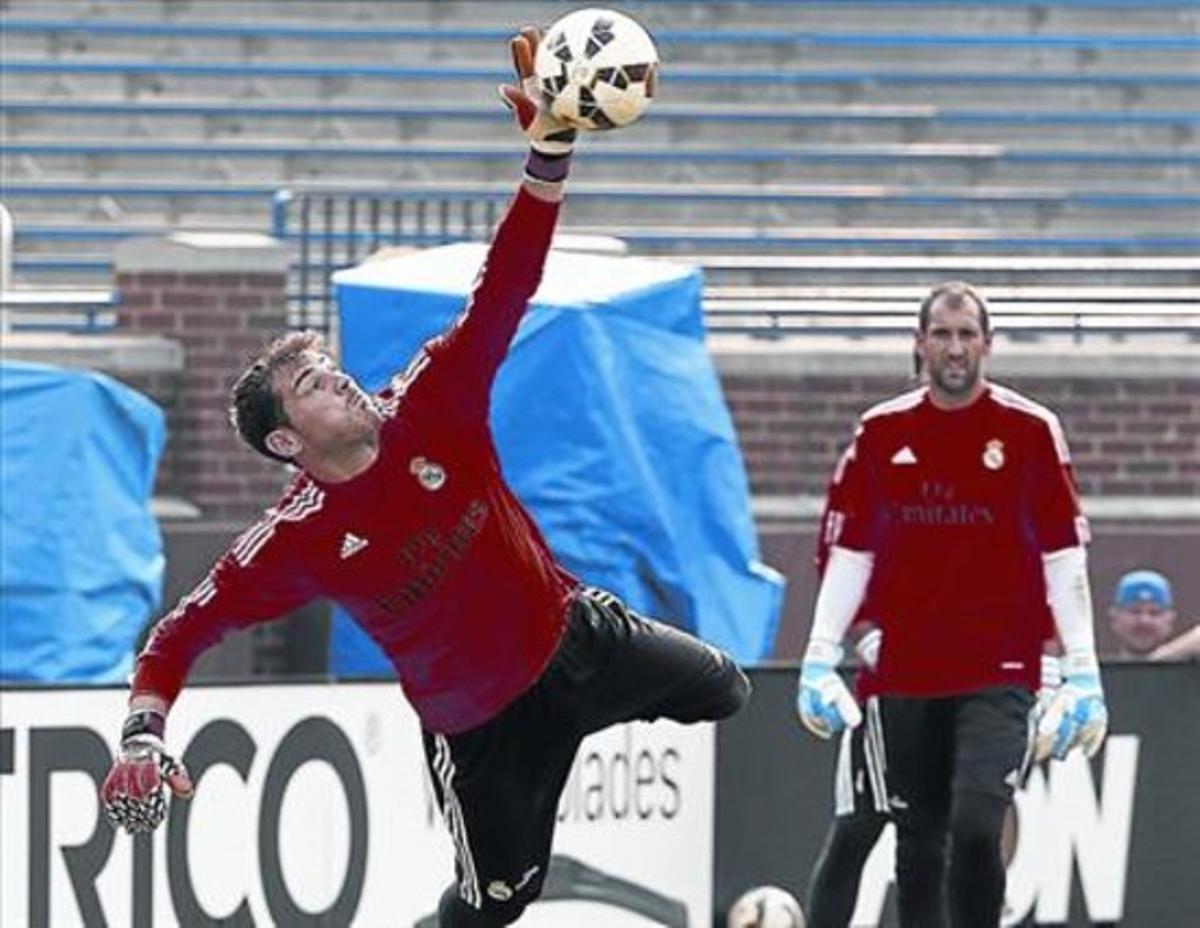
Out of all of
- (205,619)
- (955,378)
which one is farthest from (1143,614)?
(205,619)

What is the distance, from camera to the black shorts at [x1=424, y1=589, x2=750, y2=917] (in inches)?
345

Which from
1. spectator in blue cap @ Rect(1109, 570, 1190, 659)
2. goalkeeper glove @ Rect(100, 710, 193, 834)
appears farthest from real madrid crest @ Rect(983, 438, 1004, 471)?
spectator in blue cap @ Rect(1109, 570, 1190, 659)

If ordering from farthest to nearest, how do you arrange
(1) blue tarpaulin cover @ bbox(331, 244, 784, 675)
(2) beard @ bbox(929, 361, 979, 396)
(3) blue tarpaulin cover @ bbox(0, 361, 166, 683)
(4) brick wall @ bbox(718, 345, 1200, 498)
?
(4) brick wall @ bbox(718, 345, 1200, 498) → (1) blue tarpaulin cover @ bbox(331, 244, 784, 675) → (3) blue tarpaulin cover @ bbox(0, 361, 166, 683) → (2) beard @ bbox(929, 361, 979, 396)

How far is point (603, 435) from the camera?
1378cm

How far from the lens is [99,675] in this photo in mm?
13555

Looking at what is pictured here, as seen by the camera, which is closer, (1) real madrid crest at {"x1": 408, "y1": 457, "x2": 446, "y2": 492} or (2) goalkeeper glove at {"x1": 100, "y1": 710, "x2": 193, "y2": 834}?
(2) goalkeeper glove at {"x1": 100, "y1": 710, "x2": 193, "y2": 834}

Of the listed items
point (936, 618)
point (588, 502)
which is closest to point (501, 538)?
point (936, 618)

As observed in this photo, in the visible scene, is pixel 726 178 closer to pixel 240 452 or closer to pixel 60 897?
pixel 240 452

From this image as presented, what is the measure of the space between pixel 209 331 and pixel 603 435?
8.64 ft

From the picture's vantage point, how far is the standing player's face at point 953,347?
1016 centimetres

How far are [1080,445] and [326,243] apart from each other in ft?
12.3

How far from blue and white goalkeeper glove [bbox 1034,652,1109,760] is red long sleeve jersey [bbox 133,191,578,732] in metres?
2.29

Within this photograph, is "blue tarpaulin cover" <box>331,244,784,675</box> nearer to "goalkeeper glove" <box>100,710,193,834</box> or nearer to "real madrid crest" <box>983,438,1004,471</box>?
"real madrid crest" <box>983,438,1004,471</box>

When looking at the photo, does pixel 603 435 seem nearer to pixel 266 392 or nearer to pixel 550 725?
pixel 550 725
